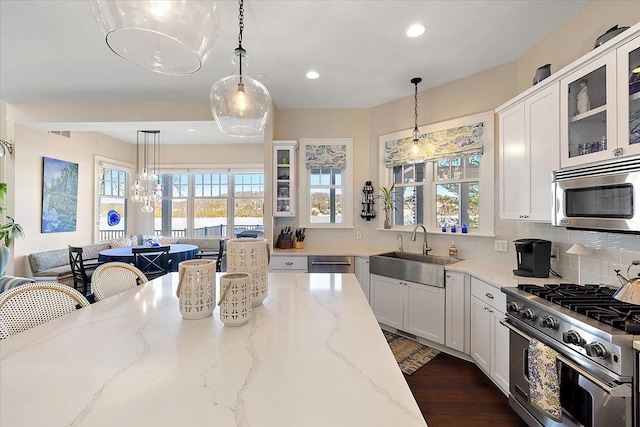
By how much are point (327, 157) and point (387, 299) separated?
203 centimetres

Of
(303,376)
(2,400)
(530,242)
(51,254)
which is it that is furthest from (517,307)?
(51,254)

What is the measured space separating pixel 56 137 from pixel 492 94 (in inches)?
254

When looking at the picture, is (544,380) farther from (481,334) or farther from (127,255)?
(127,255)

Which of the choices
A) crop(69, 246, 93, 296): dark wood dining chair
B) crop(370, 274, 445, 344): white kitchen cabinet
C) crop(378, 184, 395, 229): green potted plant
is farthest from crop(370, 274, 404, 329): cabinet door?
crop(69, 246, 93, 296): dark wood dining chair

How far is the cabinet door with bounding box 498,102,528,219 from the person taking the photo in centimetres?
226

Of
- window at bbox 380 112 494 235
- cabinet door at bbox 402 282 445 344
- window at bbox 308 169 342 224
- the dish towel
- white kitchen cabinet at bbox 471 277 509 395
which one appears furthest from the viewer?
window at bbox 308 169 342 224

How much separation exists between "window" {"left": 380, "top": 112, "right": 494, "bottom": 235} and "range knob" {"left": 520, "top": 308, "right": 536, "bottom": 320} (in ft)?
4.35

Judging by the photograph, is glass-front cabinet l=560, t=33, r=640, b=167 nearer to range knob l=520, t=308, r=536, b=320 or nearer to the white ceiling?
the white ceiling

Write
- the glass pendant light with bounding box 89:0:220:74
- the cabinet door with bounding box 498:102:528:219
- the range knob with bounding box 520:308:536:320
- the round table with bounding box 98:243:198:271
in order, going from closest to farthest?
1. the glass pendant light with bounding box 89:0:220:74
2. the range knob with bounding box 520:308:536:320
3. the cabinet door with bounding box 498:102:528:219
4. the round table with bounding box 98:243:198:271

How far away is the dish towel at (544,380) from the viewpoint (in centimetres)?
153

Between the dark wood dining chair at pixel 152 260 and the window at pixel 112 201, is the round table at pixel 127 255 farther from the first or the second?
the window at pixel 112 201

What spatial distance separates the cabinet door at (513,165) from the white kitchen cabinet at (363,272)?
1496 millimetres

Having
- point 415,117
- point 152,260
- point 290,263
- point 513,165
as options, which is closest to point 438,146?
point 415,117

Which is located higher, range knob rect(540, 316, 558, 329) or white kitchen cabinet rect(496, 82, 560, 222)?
white kitchen cabinet rect(496, 82, 560, 222)
